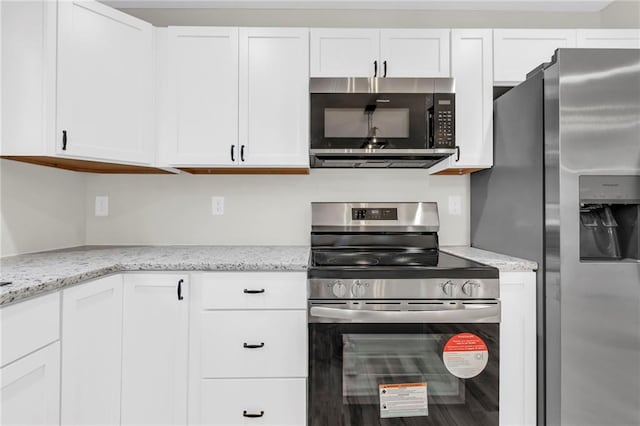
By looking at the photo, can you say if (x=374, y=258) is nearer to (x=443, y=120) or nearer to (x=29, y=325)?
(x=443, y=120)

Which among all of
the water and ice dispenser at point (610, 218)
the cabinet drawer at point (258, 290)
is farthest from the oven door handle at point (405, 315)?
the water and ice dispenser at point (610, 218)

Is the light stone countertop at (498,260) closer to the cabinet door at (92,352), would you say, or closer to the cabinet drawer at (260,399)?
the cabinet drawer at (260,399)

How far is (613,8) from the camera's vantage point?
2207mm

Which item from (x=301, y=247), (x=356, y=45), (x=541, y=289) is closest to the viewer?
(x=541, y=289)

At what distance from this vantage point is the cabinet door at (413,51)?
193 cm

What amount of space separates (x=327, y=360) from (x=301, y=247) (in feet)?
2.66

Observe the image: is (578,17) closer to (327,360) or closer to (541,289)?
(541,289)

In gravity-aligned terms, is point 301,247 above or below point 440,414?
above

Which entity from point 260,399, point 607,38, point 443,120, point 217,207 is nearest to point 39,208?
point 217,207

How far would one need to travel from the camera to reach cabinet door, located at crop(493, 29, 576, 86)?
193 cm

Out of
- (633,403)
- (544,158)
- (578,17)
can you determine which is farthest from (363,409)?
(578,17)

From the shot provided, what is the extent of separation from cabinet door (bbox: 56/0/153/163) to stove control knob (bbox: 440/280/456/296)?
1.61 m

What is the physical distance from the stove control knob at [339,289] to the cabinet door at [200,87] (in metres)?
0.95

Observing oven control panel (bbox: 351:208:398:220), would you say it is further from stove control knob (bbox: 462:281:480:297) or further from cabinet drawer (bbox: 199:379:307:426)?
cabinet drawer (bbox: 199:379:307:426)
